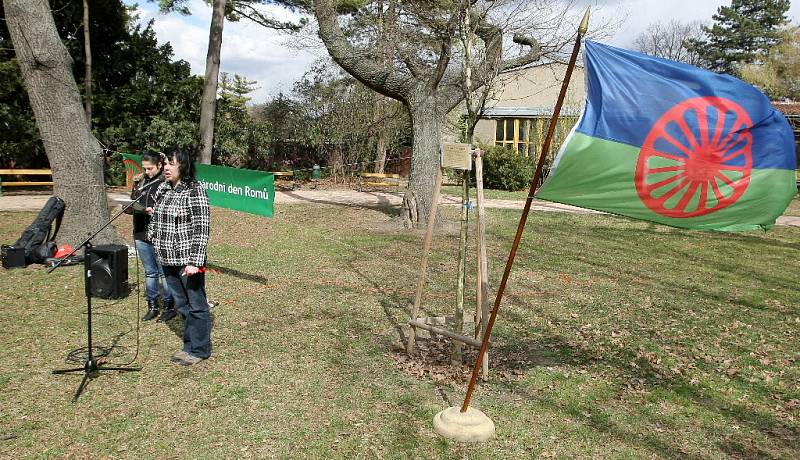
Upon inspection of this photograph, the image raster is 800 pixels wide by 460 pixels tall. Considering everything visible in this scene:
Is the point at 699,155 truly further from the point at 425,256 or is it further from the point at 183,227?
the point at 183,227

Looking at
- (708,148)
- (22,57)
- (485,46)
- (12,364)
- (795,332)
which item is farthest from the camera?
(485,46)

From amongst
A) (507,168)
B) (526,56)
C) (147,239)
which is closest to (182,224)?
(147,239)

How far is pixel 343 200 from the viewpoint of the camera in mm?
19750

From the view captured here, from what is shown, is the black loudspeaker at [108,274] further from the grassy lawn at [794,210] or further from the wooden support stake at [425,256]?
the grassy lawn at [794,210]

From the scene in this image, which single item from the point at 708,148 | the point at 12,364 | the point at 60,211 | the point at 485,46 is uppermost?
the point at 485,46

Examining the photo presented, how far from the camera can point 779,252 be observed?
12562mm

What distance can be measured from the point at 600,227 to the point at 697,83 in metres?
12.0

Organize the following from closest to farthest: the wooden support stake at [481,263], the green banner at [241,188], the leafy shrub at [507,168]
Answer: the wooden support stake at [481,263] < the green banner at [241,188] < the leafy shrub at [507,168]

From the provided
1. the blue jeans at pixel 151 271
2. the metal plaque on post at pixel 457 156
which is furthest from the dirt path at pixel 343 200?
the metal plaque on post at pixel 457 156

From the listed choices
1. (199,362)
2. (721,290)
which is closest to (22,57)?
(199,362)

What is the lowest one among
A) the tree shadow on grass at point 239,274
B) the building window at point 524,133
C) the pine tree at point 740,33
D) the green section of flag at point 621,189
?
the tree shadow on grass at point 239,274

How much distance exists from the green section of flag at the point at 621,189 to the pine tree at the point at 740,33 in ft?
186

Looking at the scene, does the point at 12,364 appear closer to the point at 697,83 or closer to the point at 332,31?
the point at 697,83

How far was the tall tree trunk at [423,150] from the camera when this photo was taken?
42.6 ft
